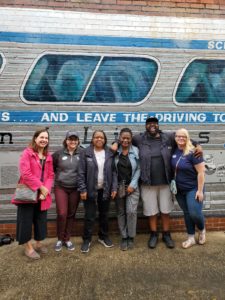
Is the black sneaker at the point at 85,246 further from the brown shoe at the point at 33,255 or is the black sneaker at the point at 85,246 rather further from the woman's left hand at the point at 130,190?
the woman's left hand at the point at 130,190

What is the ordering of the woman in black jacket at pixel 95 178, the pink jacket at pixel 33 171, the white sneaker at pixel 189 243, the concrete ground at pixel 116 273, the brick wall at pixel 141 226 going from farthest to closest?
the brick wall at pixel 141 226
the white sneaker at pixel 189 243
the woman in black jacket at pixel 95 178
the pink jacket at pixel 33 171
the concrete ground at pixel 116 273

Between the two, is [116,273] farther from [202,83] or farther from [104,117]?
[202,83]

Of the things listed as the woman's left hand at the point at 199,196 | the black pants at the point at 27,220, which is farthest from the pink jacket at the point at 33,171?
the woman's left hand at the point at 199,196

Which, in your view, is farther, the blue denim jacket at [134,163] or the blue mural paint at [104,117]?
the blue mural paint at [104,117]

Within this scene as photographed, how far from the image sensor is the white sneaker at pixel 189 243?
4566 millimetres

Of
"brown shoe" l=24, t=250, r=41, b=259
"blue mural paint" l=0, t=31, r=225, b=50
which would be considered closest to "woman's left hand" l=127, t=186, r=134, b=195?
"brown shoe" l=24, t=250, r=41, b=259

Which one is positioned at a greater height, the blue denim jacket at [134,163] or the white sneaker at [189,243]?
the blue denim jacket at [134,163]

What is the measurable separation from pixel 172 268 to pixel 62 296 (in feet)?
4.47

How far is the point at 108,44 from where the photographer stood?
4719 mm

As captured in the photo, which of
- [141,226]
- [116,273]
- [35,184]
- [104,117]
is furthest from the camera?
[141,226]

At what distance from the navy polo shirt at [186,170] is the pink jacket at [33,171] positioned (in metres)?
1.66

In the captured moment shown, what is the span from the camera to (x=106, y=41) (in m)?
4.71

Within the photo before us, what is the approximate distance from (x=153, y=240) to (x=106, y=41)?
9.39 ft

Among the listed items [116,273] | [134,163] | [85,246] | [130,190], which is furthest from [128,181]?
[116,273]
